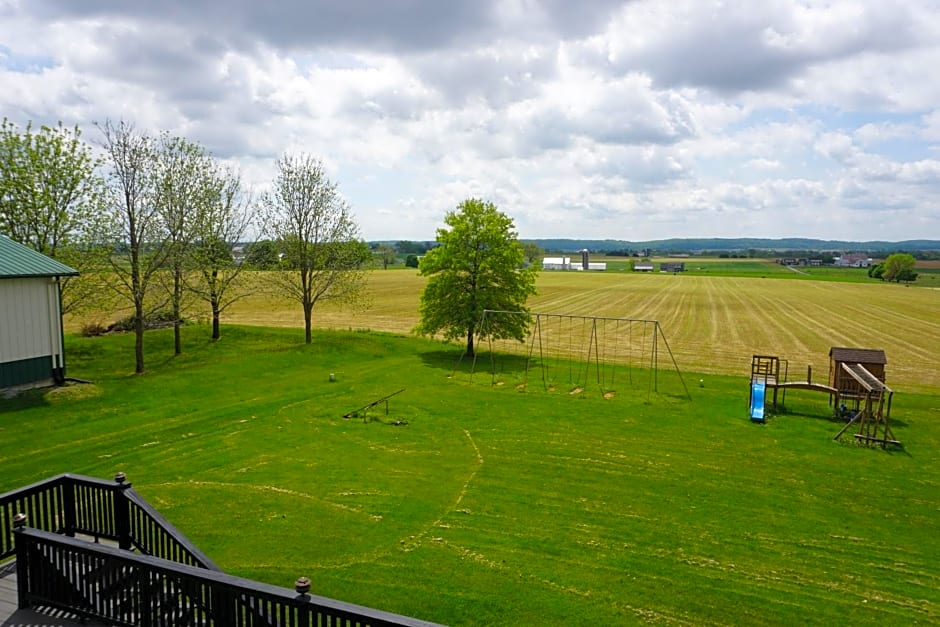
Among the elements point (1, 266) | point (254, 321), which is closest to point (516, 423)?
point (1, 266)

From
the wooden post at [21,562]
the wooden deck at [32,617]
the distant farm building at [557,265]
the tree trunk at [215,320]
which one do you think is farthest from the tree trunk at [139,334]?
the distant farm building at [557,265]

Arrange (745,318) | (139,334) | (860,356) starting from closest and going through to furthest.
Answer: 1. (860,356)
2. (139,334)
3. (745,318)

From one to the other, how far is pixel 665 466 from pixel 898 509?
5.34 metres

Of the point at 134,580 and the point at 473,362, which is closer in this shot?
the point at 134,580

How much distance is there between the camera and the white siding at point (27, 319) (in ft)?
69.3

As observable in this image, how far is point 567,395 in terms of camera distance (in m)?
26.0

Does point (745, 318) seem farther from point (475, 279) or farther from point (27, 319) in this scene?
point (27, 319)

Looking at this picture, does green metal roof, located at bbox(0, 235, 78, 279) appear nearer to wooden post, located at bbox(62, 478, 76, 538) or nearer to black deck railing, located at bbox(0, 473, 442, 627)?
wooden post, located at bbox(62, 478, 76, 538)

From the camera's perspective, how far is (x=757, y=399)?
22.8 meters

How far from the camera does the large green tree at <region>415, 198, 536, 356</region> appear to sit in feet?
111

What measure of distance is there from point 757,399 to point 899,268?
127244 mm

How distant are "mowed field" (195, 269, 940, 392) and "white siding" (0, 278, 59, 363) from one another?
54.3 ft

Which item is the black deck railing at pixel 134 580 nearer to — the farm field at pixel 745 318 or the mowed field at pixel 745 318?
the farm field at pixel 745 318

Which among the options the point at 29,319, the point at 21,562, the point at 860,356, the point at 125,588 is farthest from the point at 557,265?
the point at 21,562
